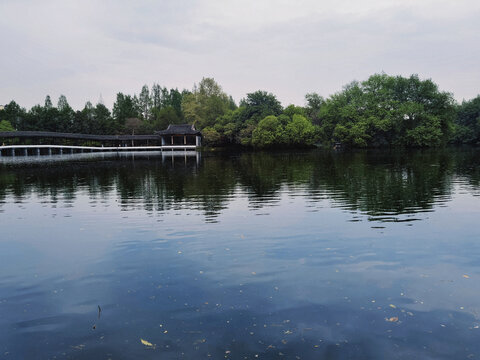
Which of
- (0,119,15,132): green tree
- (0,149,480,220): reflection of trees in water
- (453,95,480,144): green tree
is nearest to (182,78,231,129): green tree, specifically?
(0,119,15,132): green tree

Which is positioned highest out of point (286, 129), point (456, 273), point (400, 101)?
point (400, 101)

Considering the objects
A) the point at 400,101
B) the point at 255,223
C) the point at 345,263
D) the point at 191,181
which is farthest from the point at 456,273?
the point at 400,101

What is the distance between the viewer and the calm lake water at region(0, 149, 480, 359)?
4.91m

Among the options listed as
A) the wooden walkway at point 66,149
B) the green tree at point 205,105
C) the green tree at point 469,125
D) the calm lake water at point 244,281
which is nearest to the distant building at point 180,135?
the wooden walkway at point 66,149

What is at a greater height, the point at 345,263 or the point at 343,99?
the point at 343,99

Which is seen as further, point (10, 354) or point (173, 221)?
point (173, 221)

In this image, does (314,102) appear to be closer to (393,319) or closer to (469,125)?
(469,125)

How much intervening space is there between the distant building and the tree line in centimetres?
281

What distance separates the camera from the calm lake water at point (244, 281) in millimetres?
4914

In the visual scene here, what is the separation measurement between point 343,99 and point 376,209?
207 feet

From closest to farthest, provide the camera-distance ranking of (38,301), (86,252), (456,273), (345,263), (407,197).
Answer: (38,301) < (456,273) < (345,263) < (86,252) < (407,197)

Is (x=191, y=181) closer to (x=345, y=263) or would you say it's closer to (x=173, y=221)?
(x=173, y=221)

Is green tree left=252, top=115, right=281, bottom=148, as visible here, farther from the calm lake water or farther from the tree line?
the calm lake water

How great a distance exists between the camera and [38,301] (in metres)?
6.35
